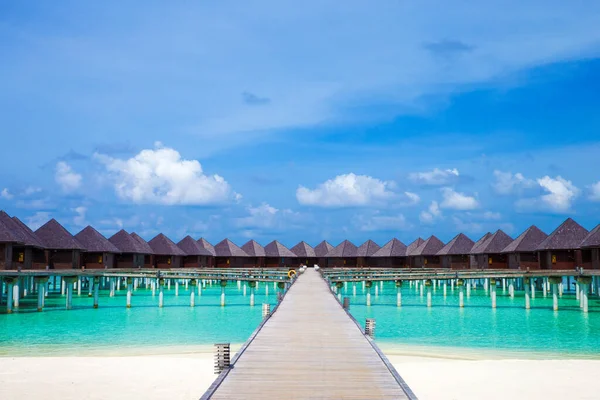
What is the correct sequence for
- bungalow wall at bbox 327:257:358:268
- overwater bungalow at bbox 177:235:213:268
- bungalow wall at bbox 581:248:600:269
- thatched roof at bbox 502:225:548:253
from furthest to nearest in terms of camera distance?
bungalow wall at bbox 327:257:358:268 < overwater bungalow at bbox 177:235:213:268 < thatched roof at bbox 502:225:548:253 < bungalow wall at bbox 581:248:600:269

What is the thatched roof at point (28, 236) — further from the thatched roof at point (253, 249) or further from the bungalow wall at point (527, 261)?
the bungalow wall at point (527, 261)

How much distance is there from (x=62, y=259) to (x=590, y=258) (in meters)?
39.2

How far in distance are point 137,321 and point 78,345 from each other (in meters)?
8.20

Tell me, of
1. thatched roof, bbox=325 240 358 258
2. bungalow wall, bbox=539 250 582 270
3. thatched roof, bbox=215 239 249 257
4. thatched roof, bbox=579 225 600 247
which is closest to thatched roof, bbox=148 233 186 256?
thatched roof, bbox=215 239 249 257

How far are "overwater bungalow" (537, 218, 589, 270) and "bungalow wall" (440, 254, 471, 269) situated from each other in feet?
52.3

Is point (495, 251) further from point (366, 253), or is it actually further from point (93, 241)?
point (93, 241)

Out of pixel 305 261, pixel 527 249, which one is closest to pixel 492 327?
pixel 527 249

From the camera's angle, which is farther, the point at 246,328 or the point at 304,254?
the point at 304,254

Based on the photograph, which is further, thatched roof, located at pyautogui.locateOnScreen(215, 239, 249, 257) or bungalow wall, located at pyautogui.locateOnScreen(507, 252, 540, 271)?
thatched roof, located at pyautogui.locateOnScreen(215, 239, 249, 257)

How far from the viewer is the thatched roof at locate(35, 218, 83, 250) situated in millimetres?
45412

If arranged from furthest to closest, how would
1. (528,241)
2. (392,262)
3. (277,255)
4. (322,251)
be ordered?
(322,251)
(277,255)
(392,262)
(528,241)

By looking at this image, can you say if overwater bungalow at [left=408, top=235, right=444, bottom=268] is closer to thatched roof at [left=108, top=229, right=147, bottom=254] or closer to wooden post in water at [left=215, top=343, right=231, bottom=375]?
thatched roof at [left=108, top=229, right=147, bottom=254]

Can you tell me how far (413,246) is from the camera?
70.1 metres

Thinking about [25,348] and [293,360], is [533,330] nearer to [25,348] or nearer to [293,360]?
[293,360]
